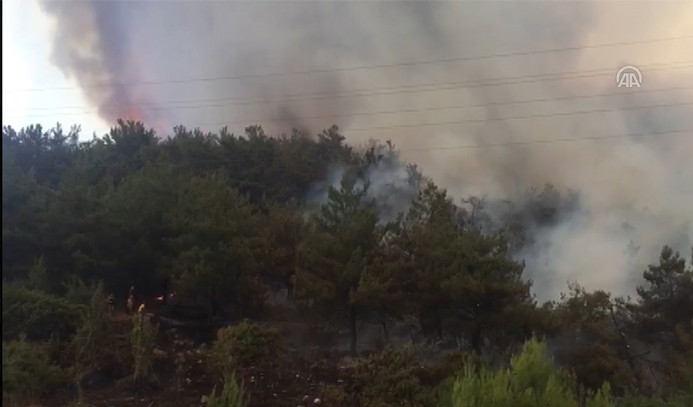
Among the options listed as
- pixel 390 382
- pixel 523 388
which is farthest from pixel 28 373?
pixel 523 388

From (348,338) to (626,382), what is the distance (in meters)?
8.93

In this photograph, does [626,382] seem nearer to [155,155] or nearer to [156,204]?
[156,204]

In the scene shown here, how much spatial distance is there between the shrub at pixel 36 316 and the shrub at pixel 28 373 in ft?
8.48

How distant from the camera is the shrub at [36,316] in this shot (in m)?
13.3

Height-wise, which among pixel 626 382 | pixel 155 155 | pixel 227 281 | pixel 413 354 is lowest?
pixel 626 382

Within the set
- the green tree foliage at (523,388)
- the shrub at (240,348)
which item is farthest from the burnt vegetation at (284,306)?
the green tree foliage at (523,388)

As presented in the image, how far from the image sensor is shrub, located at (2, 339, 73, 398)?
31.6 ft

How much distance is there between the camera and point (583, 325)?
766 inches

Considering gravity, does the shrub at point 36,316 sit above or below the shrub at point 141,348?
above

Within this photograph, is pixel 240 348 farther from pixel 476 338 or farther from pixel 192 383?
pixel 476 338

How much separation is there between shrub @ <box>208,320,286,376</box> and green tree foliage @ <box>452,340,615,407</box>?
484 centimetres

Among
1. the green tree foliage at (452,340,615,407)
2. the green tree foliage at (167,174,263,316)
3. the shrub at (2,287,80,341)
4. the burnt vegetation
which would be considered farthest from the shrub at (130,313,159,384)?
the green tree foliage at (167,174,263,316)

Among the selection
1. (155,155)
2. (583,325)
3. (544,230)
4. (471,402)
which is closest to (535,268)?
(544,230)

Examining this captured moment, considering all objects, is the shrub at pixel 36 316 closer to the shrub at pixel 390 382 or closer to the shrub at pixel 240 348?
the shrub at pixel 240 348
